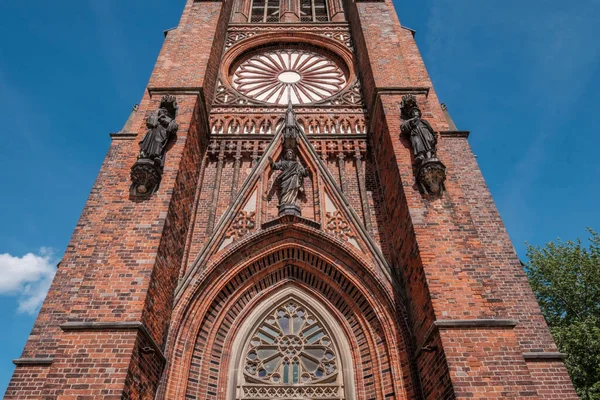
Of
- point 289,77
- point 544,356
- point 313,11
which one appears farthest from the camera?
point 313,11

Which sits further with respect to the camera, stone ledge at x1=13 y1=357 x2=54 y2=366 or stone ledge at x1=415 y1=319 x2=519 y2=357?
stone ledge at x1=13 y1=357 x2=54 y2=366

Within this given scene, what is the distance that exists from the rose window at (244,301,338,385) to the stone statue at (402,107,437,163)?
3.80 m

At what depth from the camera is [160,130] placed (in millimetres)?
8812

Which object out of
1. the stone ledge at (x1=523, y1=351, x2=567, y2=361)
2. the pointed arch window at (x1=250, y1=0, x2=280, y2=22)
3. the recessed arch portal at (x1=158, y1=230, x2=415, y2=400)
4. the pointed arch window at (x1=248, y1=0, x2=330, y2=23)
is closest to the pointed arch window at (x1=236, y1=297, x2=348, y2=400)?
the recessed arch portal at (x1=158, y1=230, x2=415, y2=400)

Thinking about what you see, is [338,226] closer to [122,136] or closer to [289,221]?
[289,221]

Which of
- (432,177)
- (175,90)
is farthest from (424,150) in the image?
(175,90)

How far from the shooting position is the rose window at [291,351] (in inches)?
304

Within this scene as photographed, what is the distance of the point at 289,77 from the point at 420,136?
6.74 meters

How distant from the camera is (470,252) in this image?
7270 millimetres

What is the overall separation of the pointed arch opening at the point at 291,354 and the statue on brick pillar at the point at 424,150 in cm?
314

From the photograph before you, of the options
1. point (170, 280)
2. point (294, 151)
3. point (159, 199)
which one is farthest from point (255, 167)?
point (170, 280)

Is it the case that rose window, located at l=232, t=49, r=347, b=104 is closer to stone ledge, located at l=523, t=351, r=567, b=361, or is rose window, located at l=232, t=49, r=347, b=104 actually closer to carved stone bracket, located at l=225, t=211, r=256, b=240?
carved stone bracket, located at l=225, t=211, r=256, b=240

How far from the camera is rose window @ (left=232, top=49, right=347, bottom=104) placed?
43.8ft

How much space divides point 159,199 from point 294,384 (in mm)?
4069
